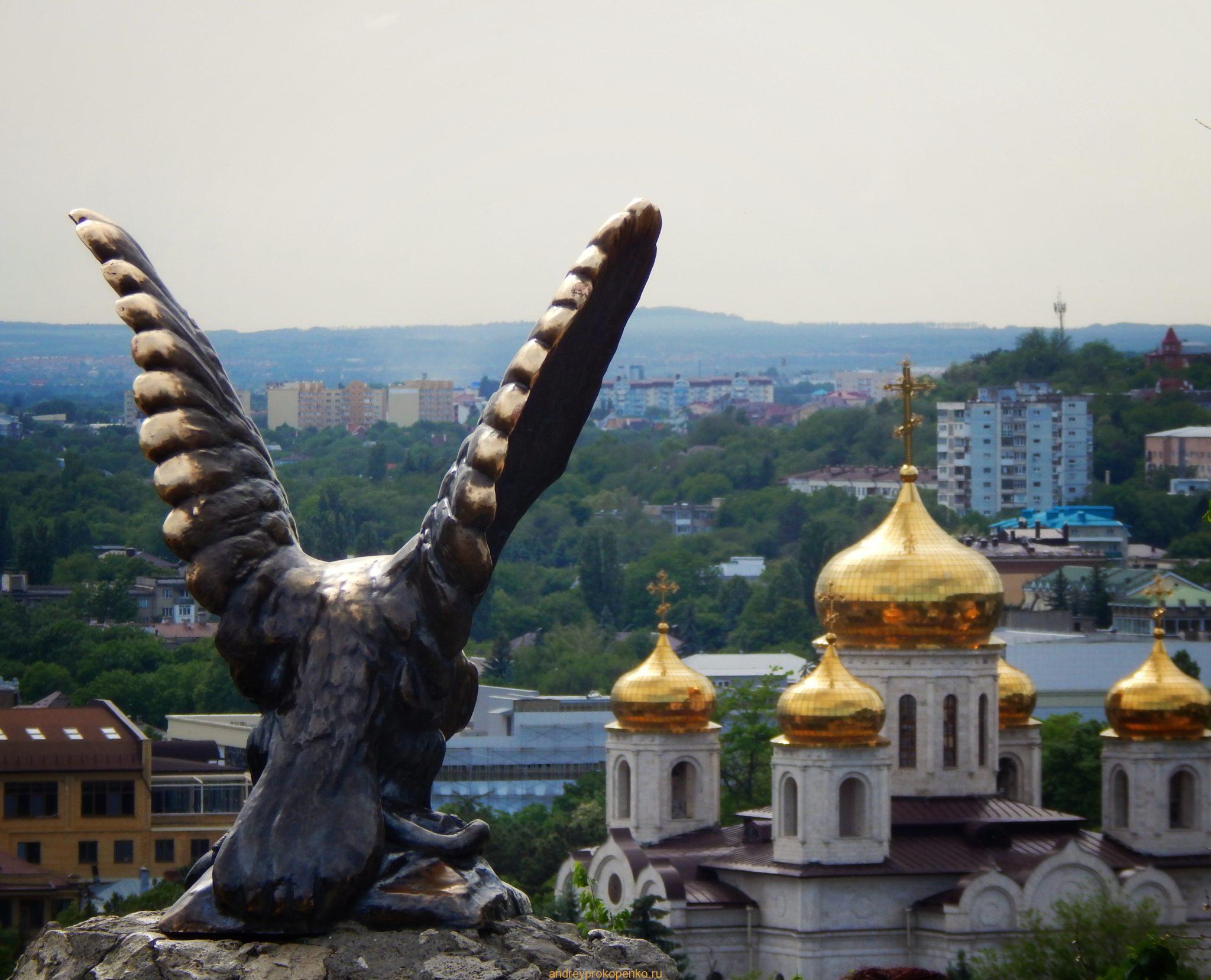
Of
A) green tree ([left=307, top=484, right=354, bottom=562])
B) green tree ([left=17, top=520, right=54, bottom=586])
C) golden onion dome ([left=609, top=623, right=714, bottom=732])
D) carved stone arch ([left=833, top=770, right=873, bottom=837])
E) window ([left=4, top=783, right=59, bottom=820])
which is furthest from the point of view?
green tree ([left=307, top=484, right=354, bottom=562])

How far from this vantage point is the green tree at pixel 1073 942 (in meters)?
30.8

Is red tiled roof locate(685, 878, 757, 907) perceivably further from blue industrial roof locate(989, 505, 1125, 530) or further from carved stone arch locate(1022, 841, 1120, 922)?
blue industrial roof locate(989, 505, 1125, 530)

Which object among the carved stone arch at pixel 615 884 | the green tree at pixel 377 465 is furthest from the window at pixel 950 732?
the green tree at pixel 377 465

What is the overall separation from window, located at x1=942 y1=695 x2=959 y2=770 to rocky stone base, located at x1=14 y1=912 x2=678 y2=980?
3180 centimetres

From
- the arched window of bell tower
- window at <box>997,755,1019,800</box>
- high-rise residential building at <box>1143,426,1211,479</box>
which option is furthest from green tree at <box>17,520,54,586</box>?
window at <box>997,755,1019,800</box>

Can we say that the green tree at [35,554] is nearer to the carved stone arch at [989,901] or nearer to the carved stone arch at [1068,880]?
the carved stone arch at [989,901]

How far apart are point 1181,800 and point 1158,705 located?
132 cm

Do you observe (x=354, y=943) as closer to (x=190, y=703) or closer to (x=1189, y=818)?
(x=1189, y=818)

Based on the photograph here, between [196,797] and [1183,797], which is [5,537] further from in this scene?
[1183,797]

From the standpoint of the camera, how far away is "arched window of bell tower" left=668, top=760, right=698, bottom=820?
40.1 meters

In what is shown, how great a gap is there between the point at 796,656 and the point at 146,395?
257 feet

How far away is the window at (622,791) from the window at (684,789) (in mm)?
551

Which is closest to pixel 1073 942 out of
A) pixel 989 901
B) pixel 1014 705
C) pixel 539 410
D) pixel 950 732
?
pixel 989 901

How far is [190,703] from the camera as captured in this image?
7056 centimetres
